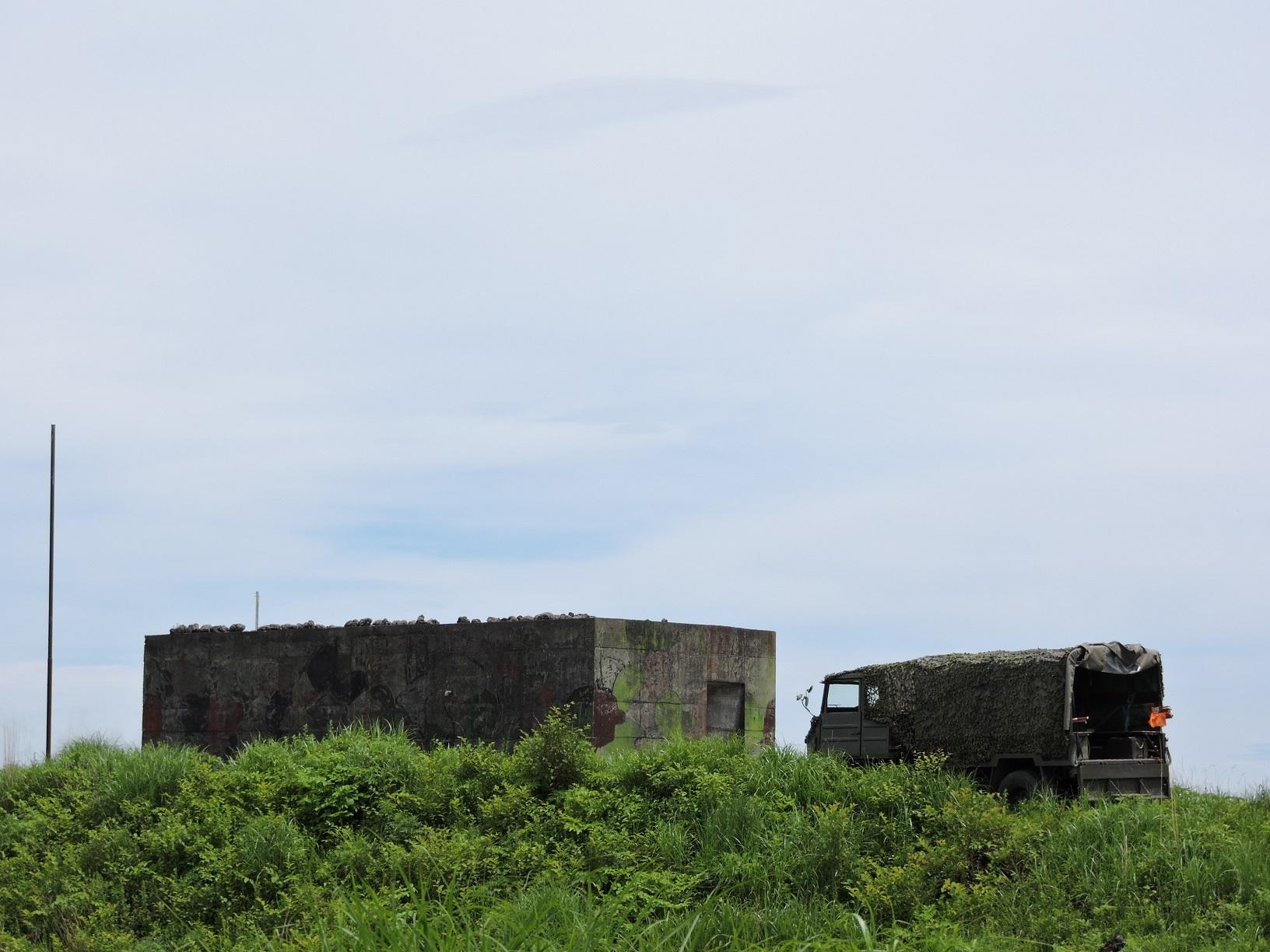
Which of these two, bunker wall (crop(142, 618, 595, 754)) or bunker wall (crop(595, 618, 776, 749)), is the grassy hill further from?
bunker wall (crop(595, 618, 776, 749))

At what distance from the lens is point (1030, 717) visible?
16.1m

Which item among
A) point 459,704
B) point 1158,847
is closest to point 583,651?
point 459,704

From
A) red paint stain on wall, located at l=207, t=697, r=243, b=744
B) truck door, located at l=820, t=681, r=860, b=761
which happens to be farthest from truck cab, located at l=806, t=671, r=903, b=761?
red paint stain on wall, located at l=207, t=697, r=243, b=744

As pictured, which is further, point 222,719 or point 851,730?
point 222,719

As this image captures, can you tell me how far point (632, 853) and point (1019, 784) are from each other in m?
6.42

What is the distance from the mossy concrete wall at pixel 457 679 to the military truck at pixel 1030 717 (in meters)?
4.71

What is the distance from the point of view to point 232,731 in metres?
25.1

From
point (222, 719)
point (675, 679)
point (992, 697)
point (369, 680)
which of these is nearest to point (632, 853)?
point (992, 697)

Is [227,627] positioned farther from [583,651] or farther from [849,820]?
[849,820]

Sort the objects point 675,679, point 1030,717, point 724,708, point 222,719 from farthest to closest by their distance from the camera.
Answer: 1. point 222,719
2. point 724,708
3. point 675,679
4. point 1030,717

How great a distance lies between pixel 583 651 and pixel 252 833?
28.2 ft

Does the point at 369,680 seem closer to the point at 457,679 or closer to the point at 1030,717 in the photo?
the point at 457,679

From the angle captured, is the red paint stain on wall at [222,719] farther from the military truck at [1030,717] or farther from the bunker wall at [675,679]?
the military truck at [1030,717]

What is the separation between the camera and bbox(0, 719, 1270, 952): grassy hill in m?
10.6
